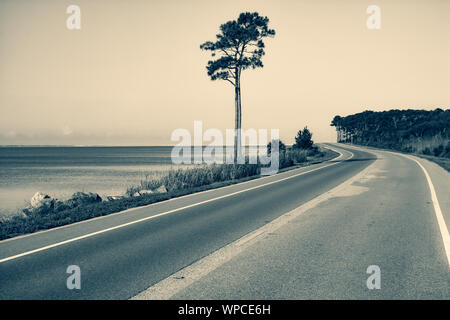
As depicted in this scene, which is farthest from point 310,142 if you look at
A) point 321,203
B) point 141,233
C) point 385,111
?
point 385,111

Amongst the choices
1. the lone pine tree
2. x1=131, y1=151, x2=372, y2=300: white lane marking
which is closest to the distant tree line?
the lone pine tree

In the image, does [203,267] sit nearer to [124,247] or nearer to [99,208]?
[124,247]

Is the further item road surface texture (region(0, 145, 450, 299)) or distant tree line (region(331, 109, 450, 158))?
distant tree line (region(331, 109, 450, 158))

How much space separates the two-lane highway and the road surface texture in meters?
0.02

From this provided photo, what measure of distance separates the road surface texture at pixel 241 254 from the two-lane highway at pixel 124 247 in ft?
0.07

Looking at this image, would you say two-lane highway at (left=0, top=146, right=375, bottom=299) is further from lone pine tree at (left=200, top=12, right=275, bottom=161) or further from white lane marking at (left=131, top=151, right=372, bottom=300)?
lone pine tree at (left=200, top=12, right=275, bottom=161)

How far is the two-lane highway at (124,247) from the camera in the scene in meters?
4.85

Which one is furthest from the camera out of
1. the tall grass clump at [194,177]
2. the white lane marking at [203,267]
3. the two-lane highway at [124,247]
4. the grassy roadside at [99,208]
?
the tall grass clump at [194,177]

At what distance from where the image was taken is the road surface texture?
4605mm

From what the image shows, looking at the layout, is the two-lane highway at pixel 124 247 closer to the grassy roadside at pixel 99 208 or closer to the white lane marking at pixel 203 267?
the white lane marking at pixel 203 267

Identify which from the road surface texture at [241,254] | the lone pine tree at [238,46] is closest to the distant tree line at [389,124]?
the lone pine tree at [238,46]

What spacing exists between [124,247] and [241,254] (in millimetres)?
2232

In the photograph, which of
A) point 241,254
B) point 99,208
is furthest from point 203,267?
point 99,208
